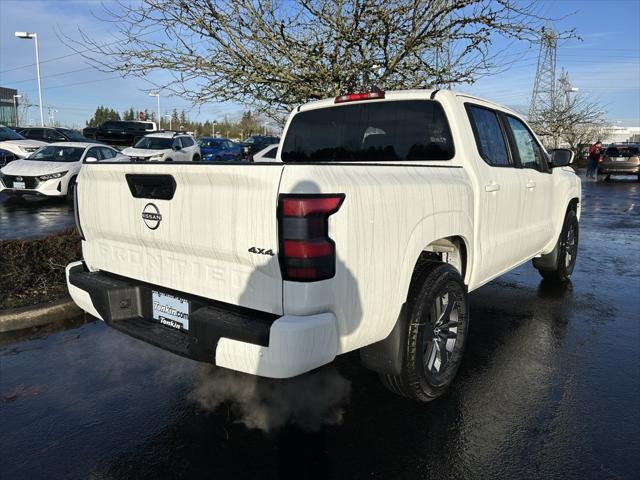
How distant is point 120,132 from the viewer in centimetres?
2964

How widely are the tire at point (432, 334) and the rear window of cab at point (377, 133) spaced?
0.98 meters

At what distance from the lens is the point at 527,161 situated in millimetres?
4855

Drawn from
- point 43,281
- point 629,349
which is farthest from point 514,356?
point 43,281

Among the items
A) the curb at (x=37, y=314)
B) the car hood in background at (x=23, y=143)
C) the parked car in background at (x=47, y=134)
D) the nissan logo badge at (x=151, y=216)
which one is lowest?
the curb at (x=37, y=314)

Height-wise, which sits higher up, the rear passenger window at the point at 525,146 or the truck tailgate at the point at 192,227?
the rear passenger window at the point at 525,146

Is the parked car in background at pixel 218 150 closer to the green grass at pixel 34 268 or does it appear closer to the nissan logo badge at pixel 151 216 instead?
the green grass at pixel 34 268

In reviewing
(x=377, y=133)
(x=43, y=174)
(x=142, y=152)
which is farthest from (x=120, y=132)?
(x=377, y=133)

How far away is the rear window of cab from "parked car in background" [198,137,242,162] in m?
23.0

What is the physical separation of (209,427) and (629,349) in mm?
3410

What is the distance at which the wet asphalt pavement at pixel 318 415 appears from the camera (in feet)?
8.86

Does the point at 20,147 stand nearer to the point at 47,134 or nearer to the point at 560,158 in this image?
the point at 47,134

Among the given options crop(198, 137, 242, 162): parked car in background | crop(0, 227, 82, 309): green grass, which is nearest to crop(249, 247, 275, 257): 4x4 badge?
crop(0, 227, 82, 309): green grass

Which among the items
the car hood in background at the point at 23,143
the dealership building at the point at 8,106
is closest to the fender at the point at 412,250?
the car hood in background at the point at 23,143

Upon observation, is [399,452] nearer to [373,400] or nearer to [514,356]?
[373,400]
